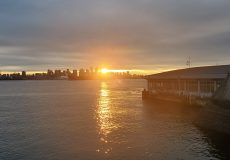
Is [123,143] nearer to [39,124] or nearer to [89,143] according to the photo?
[89,143]

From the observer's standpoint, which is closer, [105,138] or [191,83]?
[105,138]

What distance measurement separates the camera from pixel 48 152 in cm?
3747

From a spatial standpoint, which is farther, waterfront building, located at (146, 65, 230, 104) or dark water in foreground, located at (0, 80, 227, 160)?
waterfront building, located at (146, 65, 230, 104)

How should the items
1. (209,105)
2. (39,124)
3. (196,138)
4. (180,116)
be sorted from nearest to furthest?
1. (196,138)
2. (209,105)
3. (39,124)
4. (180,116)

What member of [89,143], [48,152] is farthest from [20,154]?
[89,143]

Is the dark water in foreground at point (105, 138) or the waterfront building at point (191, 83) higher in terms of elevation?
the waterfront building at point (191, 83)

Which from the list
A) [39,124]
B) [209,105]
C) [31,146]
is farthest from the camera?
[39,124]

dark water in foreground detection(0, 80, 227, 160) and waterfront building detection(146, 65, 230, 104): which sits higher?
waterfront building detection(146, 65, 230, 104)

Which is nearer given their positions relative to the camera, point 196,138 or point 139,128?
point 196,138

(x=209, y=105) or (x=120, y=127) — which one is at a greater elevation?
(x=209, y=105)

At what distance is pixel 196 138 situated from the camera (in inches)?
1704

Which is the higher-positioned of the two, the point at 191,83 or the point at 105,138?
the point at 191,83

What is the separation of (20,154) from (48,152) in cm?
309

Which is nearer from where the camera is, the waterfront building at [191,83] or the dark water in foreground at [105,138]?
the dark water in foreground at [105,138]
